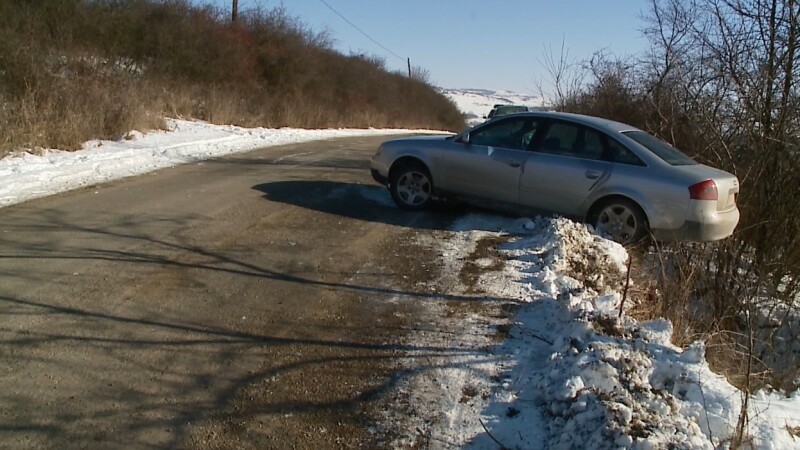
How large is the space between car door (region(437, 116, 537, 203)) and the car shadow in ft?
1.78

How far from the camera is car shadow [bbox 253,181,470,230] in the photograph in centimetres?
833

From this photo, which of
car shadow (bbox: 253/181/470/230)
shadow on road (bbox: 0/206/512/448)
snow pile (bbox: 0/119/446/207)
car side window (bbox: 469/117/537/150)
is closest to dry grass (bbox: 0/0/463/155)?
snow pile (bbox: 0/119/446/207)

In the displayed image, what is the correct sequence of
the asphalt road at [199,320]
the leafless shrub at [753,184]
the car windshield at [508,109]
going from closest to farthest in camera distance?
the asphalt road at [199,320] → the leafless shrub at [753,184] → the car windshield at [508,109]

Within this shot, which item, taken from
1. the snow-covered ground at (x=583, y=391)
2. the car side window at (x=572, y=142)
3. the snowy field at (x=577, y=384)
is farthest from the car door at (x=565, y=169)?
the snow-covered ground at (x=583, y=391)

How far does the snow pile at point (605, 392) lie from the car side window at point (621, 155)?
2664 millimetres

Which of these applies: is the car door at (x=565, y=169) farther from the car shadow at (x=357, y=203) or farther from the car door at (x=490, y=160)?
Answer: the car shadow at (x=357, y=203)

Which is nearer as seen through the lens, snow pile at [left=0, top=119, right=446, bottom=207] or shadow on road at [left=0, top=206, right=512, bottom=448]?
shadow on road at [left=0, top=206, right=512, bottom=448]

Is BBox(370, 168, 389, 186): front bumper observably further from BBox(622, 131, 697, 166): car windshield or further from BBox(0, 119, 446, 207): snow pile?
BBox(0, 119, 446, 207): snow pile

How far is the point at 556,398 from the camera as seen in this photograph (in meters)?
3.60

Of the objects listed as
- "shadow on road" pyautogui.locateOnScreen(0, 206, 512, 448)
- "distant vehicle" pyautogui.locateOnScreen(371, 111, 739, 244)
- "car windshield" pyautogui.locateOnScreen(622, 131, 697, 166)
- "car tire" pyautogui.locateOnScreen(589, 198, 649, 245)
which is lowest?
"shadow on road" pyautogui.locateOnScreen(0, 206, 512, 448)

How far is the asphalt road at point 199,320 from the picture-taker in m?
3.38

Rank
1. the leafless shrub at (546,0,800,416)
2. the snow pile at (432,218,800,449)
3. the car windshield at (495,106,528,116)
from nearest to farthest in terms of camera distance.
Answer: the snow pile at (432,218,800,449)
the leafless shrub at (546,0,800,416)
the car windshield at (495,106,528,116)

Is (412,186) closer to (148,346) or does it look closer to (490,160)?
(490,160)

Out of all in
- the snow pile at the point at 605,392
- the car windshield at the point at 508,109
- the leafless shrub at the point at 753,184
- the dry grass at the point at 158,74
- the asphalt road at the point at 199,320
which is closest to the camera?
the snow pile at the point at 605,392
